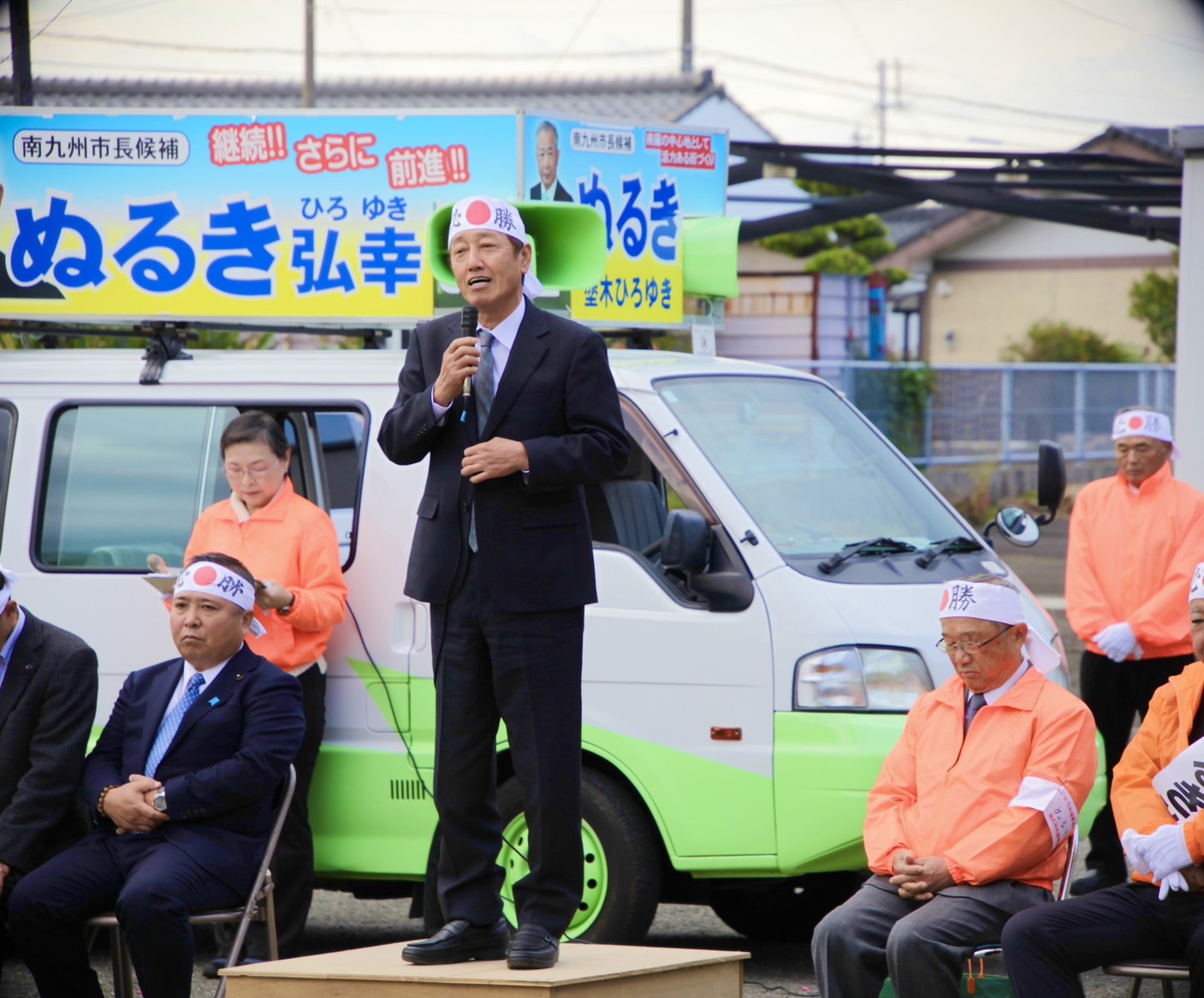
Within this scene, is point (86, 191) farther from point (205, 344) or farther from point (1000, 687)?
point (205, 344)

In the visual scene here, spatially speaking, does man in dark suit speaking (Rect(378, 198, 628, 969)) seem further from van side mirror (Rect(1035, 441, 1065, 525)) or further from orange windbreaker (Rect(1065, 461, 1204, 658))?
orange windbreaker (Rect(1065, 461, 1204, 658))

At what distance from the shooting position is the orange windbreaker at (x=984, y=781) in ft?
15.1

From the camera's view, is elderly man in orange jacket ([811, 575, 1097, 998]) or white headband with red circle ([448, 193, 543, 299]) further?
elderly man in orange jacket ([811, 575, 1097, 998])

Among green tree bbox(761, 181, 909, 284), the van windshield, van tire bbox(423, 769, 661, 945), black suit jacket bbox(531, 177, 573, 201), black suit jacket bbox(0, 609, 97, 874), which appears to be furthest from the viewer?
green tree bbox(761, 181, 909, 284)

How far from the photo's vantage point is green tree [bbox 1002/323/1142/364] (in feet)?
93.4

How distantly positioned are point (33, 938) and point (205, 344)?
950 centimetres

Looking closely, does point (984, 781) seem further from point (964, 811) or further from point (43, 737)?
point (43, 737)

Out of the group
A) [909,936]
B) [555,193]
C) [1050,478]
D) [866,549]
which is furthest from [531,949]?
[1050,478]

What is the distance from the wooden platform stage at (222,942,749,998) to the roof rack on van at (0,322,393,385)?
8.84 ft

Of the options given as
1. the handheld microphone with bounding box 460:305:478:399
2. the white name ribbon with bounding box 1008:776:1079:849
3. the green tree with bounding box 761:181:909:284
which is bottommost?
the white name ribbon with bounding box 1008:776:1079:849

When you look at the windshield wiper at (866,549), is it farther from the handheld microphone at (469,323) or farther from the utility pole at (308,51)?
the utility pole at (308,51)

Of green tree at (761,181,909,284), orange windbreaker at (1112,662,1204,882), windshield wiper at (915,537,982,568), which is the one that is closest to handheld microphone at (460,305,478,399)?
orange windbreaker at (1112,662,1204,882)

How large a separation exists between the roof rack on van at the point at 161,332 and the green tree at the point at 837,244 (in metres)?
18.2

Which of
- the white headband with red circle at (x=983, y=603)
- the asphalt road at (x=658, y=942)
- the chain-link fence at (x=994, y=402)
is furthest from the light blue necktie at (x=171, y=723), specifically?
the chain-link fence at (x=994, y=402)
